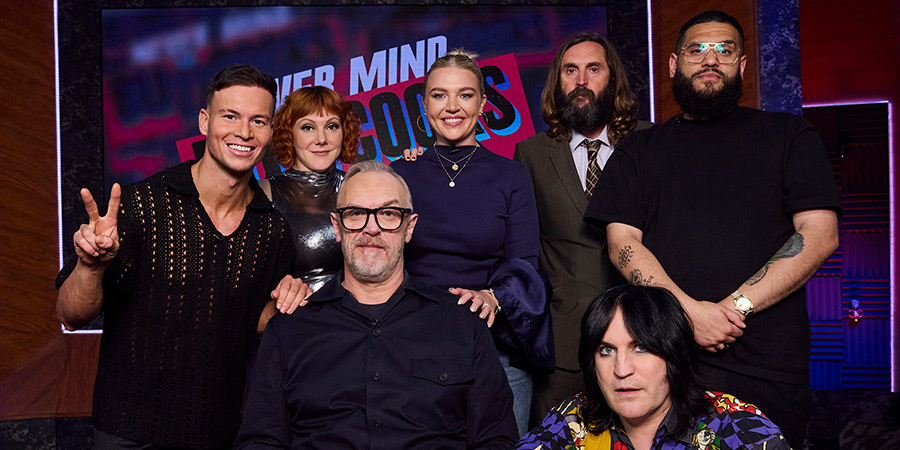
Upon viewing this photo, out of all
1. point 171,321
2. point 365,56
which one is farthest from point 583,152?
point 365,56

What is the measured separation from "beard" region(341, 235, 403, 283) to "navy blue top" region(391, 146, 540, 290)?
0.29 metres

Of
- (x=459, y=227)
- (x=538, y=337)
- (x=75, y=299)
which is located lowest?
(x=538, y=337)

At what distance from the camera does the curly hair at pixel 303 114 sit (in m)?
3.09

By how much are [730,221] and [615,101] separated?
2.89ft

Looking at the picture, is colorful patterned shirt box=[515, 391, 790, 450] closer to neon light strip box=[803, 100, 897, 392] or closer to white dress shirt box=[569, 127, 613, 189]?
white dress shirt box=[569, 127, 613, 189]

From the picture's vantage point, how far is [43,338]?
4934 mm

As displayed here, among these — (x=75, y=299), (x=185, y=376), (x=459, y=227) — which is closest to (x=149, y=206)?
(x=75, y=299)

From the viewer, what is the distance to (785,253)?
7.27 ft

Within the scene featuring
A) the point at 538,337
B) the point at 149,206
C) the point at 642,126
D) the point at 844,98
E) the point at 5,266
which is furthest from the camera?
the point at 844,98

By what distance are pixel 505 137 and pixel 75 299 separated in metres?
3.61

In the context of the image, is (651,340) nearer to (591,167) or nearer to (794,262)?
(794,262)

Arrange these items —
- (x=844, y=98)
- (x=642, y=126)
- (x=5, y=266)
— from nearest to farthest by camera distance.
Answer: (x=642, y=126) → (x=5, y=266) → (x=844, y=98)

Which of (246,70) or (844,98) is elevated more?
(844,98)

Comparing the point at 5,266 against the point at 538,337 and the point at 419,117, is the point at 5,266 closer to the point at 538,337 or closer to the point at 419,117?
the point at 419,117
